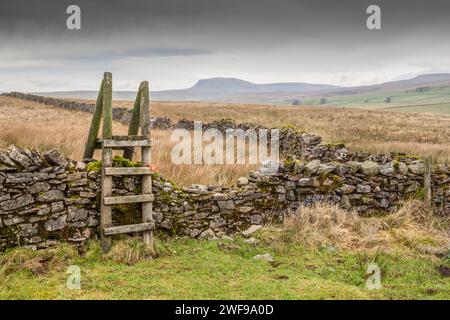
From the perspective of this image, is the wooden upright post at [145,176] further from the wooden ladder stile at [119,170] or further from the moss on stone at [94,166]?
the moss on stone at [94,166]

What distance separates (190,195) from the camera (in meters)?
8.02

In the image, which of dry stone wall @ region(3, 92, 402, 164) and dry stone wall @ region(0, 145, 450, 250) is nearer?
dry stone wall @ region(0, 145, 450, 250)

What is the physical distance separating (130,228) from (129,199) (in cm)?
46

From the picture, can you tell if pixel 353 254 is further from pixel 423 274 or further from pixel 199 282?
pixel 199 282

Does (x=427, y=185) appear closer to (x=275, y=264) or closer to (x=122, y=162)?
(x=275, y=264)

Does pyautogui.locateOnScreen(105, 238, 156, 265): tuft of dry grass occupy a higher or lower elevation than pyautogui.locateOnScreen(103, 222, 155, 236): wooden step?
lower

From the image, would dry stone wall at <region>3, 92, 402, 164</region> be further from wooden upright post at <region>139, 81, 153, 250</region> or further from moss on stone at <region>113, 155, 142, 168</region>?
moss on stone at <region>113, 155, 142, 168</region>

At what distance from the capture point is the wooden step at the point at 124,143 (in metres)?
7.21

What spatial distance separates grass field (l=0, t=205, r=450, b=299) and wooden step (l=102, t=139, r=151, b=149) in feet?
5.18

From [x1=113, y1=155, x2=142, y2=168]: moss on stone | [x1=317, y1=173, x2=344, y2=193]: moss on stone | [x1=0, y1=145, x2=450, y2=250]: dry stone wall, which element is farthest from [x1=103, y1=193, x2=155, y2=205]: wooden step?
[x1=317, y1=173, x2=344, y2=193]: moss on stone

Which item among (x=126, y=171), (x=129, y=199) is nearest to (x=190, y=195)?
(x=129, y=199)

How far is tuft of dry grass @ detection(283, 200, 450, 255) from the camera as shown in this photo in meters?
7.67

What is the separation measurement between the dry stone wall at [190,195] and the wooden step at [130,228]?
0.36m
